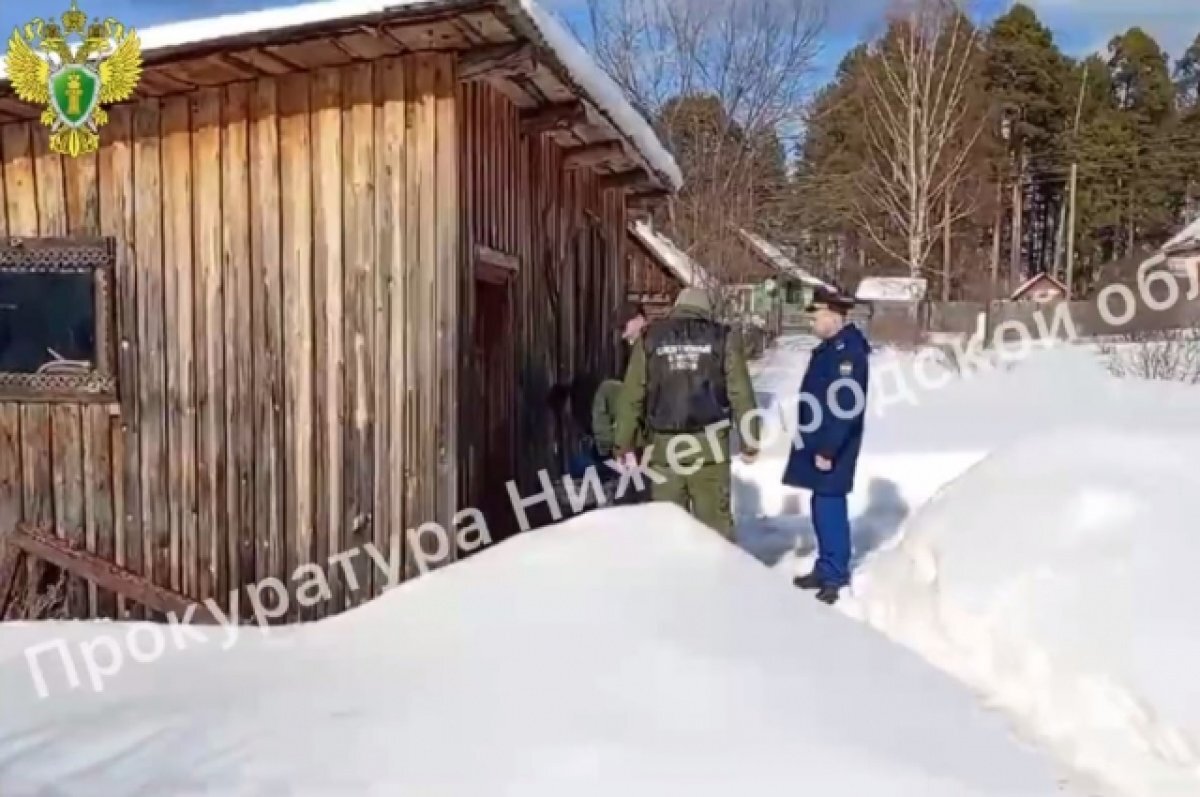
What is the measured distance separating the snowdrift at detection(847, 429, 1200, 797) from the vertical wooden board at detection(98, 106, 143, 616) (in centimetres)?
392

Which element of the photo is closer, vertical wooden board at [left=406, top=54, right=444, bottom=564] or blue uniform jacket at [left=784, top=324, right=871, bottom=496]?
vertical wooden board at [left=406, top=54, right=444, bottom=564]

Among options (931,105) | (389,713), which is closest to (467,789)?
(389,713)

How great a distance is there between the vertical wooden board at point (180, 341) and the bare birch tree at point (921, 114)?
2490 centimetres

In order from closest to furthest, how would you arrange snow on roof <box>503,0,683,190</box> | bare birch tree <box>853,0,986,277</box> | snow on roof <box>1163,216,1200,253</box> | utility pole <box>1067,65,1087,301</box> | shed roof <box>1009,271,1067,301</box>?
snow on roof <box>503,0,683,190</box>
bare birch tree <box>853,0,986,277</box>
snow on roof <box>1163,216,1200,253</box>
utility pole <box>1067,65,1087,301</box>
shed roof <box>1009,271,1067,301</box>

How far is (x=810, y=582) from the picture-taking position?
6.07 metres

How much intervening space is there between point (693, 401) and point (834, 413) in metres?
0.84

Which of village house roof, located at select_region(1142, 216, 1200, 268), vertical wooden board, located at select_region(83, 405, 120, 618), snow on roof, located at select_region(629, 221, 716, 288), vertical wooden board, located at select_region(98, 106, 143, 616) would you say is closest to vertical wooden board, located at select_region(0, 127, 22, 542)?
vertical wooden board, located at select_region(83, 405, 120, 618)

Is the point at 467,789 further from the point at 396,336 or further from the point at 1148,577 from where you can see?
Answer: the point at 396,336

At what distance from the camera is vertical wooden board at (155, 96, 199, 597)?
20.0 feet

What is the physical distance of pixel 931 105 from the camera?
29.1 metres

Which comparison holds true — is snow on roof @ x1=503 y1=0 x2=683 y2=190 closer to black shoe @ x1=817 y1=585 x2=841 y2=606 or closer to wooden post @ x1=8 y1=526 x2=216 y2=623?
black shoe @ x1=817 y1=585 x2=841 y2=606

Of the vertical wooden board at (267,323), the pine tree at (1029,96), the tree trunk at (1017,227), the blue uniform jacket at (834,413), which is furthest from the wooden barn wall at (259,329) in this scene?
the tree trunk at (1017,227)

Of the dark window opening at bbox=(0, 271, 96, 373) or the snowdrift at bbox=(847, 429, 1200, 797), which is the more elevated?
the dark window opening at bbox=(0, 271, 96, 373)

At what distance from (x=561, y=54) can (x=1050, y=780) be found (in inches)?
162
